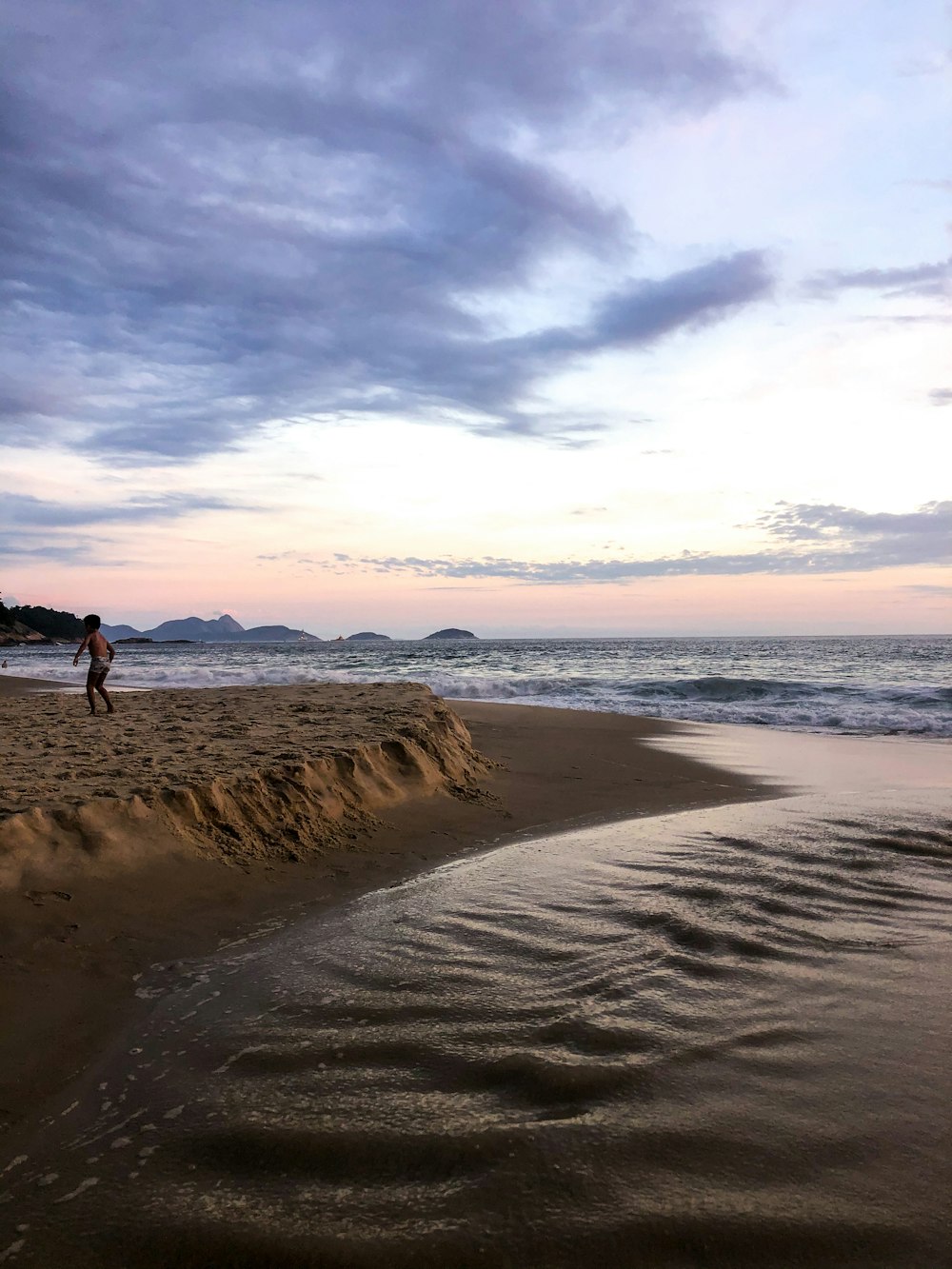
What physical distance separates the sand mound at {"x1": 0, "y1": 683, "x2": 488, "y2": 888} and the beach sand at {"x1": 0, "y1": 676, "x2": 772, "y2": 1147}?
0.6 inches

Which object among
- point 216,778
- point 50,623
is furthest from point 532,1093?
point 50,623

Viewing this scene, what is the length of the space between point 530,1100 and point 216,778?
369cm

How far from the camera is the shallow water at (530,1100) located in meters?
1.77

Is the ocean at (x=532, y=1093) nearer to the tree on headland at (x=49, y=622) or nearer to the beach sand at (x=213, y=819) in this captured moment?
the beach sand at (x=213, y=819)

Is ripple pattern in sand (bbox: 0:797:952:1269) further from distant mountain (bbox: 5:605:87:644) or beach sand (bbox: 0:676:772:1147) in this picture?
distant mountain (bbox: 5:605:87:644)

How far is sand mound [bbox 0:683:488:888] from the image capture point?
14.5ft

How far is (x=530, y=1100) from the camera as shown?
228cm

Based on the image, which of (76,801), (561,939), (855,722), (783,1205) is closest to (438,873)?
(561,939)

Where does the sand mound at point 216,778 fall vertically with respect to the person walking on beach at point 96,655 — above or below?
below

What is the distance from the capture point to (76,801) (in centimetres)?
459

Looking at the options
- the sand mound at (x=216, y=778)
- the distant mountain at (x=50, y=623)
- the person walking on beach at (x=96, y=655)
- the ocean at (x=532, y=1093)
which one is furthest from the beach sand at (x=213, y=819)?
the distant mountain at (x=50, y=623)

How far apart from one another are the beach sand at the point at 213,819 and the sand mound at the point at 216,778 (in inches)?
0.6

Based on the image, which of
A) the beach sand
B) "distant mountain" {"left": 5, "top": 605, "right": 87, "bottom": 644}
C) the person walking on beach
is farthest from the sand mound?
"distant mountain" {"left": 5, "top": 605, "right": 87, "bottom": 644}

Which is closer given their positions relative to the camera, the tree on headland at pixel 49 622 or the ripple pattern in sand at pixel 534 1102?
the ripple pattern in sand at pixel 534 1102
